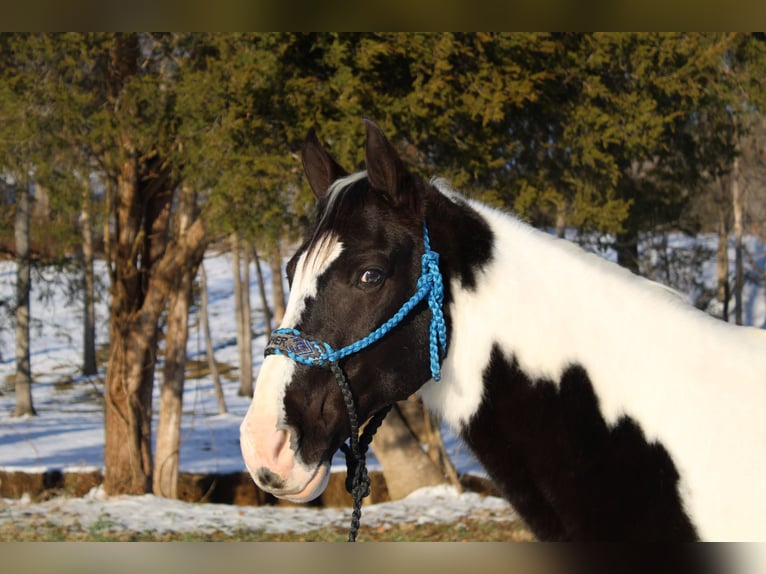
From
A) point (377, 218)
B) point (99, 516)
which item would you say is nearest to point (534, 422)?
point (377, 218)

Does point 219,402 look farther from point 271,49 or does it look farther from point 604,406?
point 604,406

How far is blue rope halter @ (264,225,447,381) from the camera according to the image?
1.87m

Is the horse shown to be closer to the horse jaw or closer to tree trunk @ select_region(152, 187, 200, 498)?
the horse jaw

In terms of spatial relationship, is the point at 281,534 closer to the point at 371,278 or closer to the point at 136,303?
the point at 136,303

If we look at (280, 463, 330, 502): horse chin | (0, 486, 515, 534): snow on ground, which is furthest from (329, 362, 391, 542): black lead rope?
(0, 486, 515, 534): snow on ground

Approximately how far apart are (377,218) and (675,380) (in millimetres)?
827

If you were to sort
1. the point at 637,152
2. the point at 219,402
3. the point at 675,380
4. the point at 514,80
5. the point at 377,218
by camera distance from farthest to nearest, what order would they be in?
the point at 219,402 < the point at 637,152 < the point at 514,80 < the point at 377,218 < the point at 675,380

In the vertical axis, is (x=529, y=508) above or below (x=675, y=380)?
below

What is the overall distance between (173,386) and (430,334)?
948 cm

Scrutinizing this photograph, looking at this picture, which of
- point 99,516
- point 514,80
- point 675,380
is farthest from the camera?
point 99,516

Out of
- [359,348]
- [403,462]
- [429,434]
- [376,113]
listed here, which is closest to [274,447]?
[359,348]

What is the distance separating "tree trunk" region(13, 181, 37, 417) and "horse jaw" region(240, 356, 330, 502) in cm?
876

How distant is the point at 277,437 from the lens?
1.81m

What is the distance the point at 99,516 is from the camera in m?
8.52
